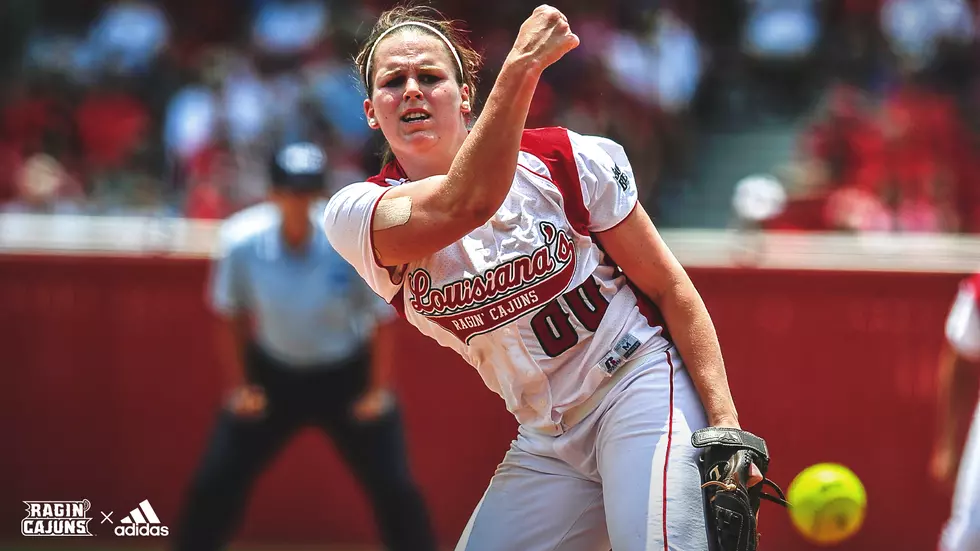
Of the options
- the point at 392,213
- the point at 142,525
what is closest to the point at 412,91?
the point at 392,213

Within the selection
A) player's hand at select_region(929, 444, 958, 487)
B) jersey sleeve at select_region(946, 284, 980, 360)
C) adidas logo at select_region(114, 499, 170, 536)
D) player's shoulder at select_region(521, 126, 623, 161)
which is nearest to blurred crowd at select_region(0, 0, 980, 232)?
adidas logo at select_region(114, 499, 170, 536)

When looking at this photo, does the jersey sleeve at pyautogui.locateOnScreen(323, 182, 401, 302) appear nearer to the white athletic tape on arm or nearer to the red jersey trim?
the white athletic tape on arm

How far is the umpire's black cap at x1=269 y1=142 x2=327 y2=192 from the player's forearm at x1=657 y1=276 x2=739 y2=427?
11.5ft

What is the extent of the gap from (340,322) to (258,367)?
0.53m

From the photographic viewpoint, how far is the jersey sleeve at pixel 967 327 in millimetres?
5410

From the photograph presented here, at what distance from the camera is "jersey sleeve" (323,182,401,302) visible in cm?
330

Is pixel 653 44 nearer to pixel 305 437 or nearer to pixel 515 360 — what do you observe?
pixel 305 437

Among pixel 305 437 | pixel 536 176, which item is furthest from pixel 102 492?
pixel 536 176

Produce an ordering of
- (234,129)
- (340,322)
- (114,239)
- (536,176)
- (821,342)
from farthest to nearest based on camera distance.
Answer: (234,129) → (114,239) → (821,342) → (340,322) → (536,176)

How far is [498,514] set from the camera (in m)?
3.58

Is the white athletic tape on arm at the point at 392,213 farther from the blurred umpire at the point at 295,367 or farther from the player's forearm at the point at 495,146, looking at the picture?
the blurred umpire at the point at 295,367

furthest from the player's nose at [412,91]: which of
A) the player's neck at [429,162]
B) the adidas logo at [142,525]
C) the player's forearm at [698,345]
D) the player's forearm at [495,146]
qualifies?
the adidas logo at [142,525]

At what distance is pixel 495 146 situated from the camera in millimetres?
3027

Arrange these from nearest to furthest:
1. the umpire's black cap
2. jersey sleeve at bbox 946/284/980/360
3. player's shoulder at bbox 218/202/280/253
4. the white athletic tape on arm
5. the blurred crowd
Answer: the white athletic tape on arm
jersey sleeve at bbox 946/284/980/360
the umpire's black cap
player's shoulder at bbox 218/202/280/253
the blurred crowd
